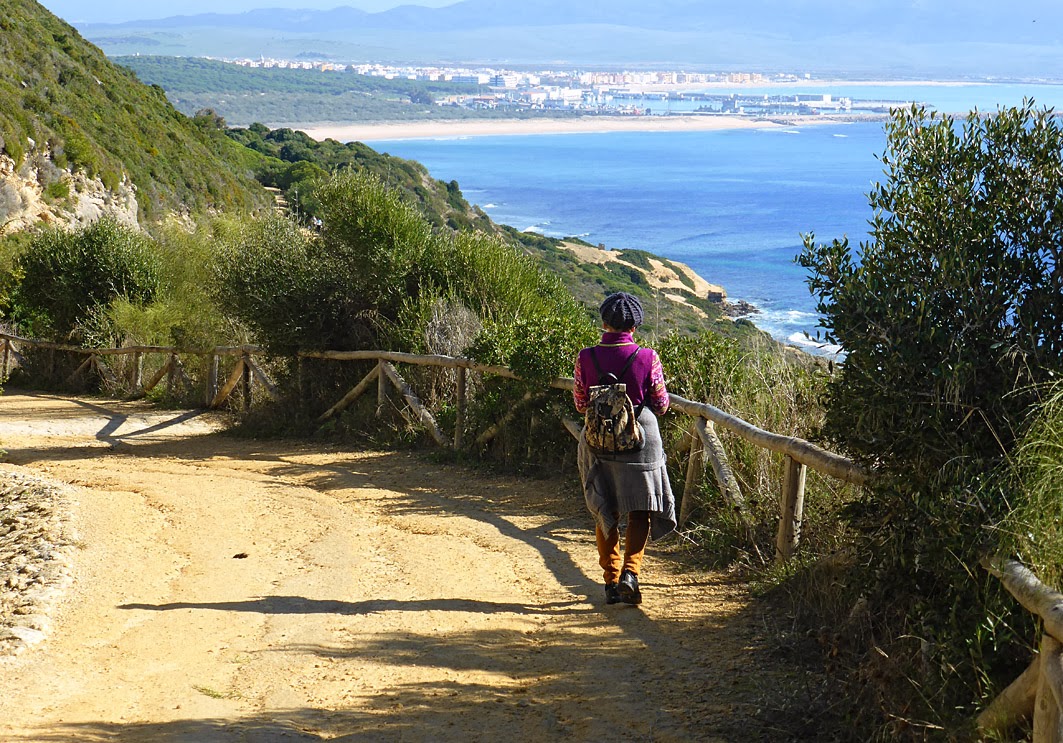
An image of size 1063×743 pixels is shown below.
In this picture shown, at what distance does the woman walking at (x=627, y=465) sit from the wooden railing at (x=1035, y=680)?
95.6 inches

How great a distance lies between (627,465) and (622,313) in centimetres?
82

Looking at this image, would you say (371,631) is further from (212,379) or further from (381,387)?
(212,379)

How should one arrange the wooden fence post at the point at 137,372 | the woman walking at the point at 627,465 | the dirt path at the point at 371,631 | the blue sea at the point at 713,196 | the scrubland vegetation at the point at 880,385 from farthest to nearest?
the blue sea at the point at 713,196, the wooden fence post at the point at 137,372, the woman walking at the point at 627,465, the dirt path at the point at 371,631, the scrubland vegetation at the point at 880,385

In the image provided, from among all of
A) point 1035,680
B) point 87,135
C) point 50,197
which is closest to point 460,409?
point 1035,680

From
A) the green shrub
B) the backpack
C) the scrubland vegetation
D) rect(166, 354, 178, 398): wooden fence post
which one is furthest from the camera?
the green shrub

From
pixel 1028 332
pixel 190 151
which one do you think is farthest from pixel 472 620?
pixel 190 151

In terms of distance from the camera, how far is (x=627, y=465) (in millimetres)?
5902

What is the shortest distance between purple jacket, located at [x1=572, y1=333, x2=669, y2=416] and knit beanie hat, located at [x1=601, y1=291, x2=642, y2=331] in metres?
0.08

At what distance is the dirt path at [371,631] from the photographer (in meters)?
4.57

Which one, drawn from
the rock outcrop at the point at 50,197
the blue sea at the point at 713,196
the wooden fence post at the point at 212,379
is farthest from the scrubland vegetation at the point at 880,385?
the blue sea at the point at 713,196

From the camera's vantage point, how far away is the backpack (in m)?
5.76

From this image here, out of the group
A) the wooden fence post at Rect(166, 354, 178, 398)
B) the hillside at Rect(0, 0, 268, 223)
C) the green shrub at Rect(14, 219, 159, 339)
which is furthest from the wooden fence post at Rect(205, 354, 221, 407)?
the hillside at Rect(0, 0, 268, 223)

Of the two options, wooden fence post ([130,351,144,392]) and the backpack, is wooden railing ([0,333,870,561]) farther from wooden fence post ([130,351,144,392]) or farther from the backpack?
the backpack

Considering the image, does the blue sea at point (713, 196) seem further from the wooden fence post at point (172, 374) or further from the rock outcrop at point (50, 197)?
the wooden fence post at point (172, 374)
